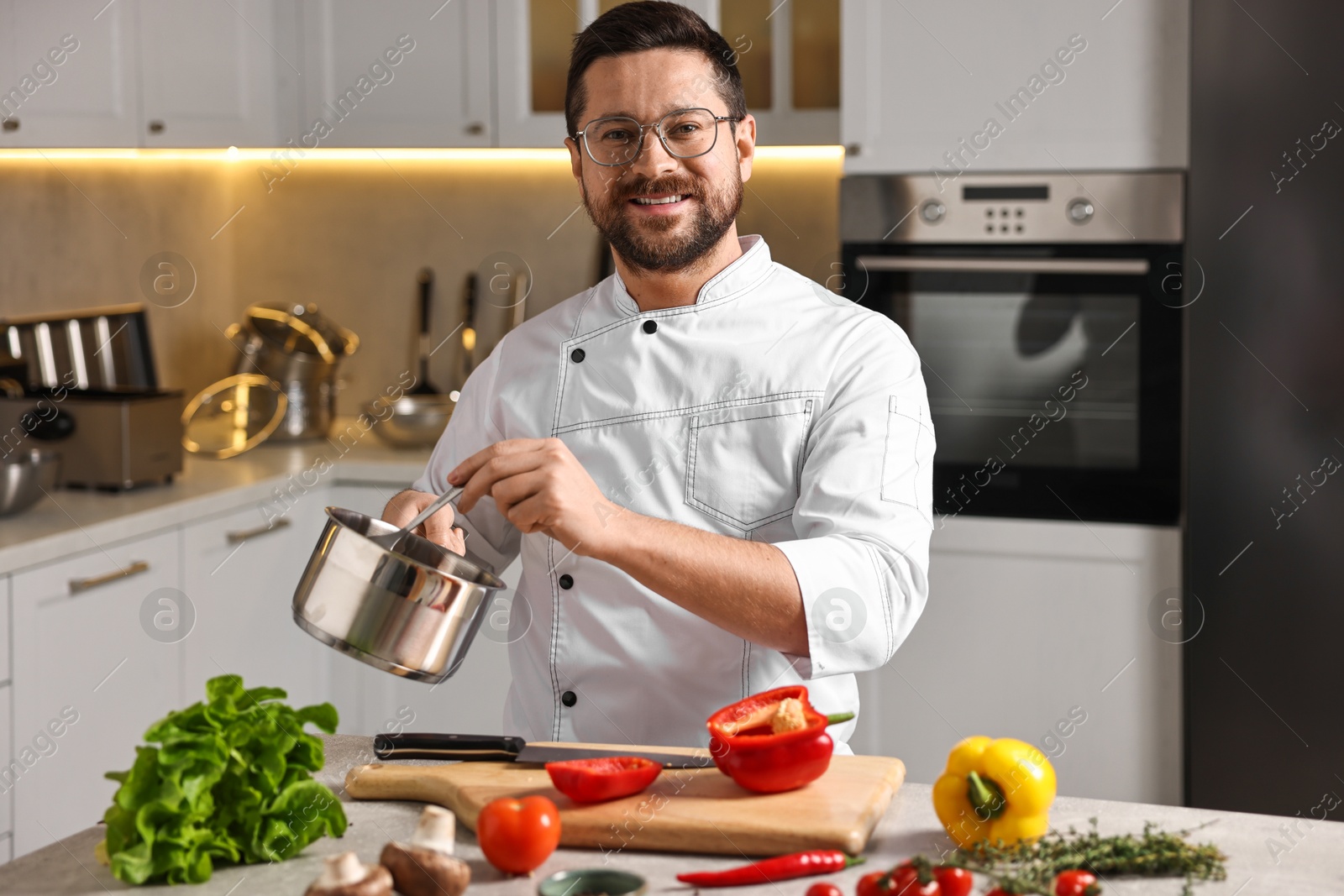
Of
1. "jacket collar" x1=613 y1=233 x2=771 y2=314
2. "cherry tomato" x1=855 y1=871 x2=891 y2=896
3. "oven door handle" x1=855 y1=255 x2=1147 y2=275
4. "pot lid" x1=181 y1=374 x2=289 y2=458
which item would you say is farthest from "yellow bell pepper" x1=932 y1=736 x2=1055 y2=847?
"pot lid" x1=181 y1=374 x2=289 y2=458

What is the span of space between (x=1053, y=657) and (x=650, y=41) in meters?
1.47

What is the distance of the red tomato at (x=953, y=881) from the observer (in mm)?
905

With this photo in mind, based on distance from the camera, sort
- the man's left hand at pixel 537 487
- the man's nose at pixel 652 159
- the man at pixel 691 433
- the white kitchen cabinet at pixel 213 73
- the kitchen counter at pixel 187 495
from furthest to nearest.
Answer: the white kitchen cabinet at pixel 213 73 < the kitchen counter at pixel 187 495 < the man's nose at pixel 652 159 < the man at pixel 691 433 < the man's left hand at pixel 537 487

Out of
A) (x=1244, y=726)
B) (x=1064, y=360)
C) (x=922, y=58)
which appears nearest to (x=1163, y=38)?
(x=922, y=58)

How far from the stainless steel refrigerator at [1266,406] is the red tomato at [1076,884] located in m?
1.51

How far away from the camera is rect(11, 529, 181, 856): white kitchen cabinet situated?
207 cm

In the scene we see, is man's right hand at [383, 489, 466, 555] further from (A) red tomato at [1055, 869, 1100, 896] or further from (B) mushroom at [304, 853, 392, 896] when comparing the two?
(A) red tomato at [1055, 869, 1100, 896]

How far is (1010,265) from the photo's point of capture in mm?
2389

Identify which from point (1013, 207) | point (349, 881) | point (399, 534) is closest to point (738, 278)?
point (399, 534)

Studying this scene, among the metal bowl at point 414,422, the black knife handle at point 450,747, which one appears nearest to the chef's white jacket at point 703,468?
the black knife handle at point 450,747

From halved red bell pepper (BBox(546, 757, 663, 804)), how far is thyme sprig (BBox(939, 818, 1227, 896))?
0.25 meters

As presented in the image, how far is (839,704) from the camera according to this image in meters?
1.40

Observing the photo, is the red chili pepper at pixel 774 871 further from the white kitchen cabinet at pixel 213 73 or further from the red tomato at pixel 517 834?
the white kitchen cabinet at pixel 213 73

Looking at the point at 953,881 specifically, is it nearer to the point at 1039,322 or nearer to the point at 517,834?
the point at 517,834
